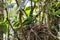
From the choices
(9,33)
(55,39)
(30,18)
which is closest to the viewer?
(30,18)

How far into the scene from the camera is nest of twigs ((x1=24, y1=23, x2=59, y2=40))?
887 millimetres

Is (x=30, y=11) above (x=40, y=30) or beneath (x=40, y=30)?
above

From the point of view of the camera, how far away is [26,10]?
888 mm

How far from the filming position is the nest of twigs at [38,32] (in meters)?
0.89

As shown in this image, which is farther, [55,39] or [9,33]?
[9,33]

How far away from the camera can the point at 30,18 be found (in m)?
0.72

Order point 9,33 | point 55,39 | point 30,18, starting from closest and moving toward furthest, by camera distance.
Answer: point 30,18, point 55,39, point 9,33

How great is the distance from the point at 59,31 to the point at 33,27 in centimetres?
22

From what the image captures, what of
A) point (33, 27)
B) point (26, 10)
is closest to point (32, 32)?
point (33, 27)

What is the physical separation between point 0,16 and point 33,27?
24cm

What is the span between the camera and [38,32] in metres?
0.97

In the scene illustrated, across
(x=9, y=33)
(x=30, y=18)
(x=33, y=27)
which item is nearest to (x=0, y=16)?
(x=9, y=33)

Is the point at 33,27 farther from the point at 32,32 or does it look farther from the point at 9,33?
the point at 9,33

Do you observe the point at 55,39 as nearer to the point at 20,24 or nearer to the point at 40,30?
the point at 40,30
